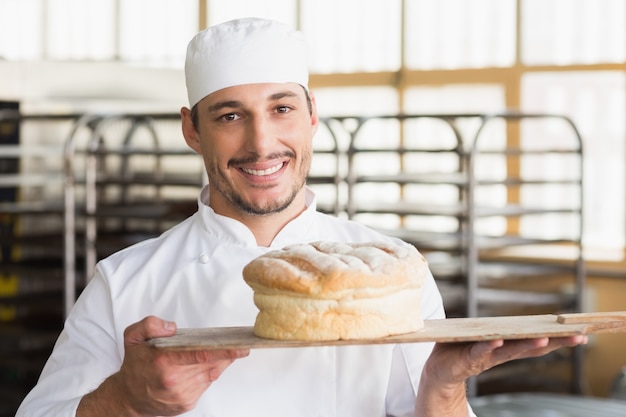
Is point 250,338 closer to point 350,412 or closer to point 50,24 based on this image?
point 350,412

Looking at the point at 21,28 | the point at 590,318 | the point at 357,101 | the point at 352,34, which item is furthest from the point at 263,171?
the point at 21,28

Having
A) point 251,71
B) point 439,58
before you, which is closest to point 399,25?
point 439,58

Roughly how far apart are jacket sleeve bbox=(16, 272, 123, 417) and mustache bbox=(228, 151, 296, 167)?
0.34 m

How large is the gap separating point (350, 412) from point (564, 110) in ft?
12.1

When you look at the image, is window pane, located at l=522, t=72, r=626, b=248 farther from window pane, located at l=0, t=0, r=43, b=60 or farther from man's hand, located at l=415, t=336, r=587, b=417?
man's hand, located at l=415, t=336, r=587, b=417

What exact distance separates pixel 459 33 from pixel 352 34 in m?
0.66

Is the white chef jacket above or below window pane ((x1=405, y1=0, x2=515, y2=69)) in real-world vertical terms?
below

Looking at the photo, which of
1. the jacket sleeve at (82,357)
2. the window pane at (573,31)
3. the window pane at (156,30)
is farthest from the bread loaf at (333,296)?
the window pane at (156,30)

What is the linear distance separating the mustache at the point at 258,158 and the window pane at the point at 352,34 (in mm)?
3999

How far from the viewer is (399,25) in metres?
5.70

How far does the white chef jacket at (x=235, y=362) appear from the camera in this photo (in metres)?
1.82

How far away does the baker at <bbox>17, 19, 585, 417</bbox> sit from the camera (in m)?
1.79

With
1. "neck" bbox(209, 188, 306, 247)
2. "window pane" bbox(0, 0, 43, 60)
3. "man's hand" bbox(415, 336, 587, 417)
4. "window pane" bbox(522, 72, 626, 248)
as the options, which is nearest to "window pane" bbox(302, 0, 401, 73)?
"window pane" bbox(522, 72, 626, 248)

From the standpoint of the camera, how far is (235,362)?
5.98 ft
